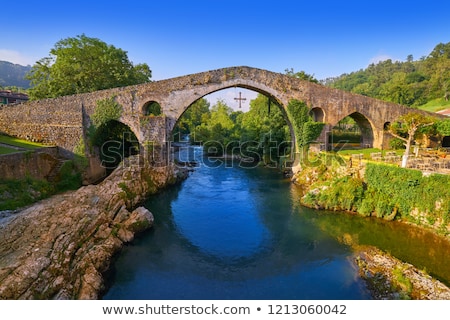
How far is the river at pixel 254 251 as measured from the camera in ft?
30.7

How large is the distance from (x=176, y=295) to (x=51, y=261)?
13.3 feet

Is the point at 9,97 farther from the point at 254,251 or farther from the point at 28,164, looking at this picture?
the point at 254,251

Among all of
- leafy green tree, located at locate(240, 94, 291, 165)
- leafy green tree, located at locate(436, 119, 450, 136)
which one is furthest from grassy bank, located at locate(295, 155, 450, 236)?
leafy green tree, located at locate(240, 94, 291, 165)

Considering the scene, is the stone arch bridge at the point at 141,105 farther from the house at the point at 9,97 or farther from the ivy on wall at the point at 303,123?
the house at the point at 9,97

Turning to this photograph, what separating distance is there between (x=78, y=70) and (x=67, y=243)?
18.7m

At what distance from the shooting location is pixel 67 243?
9.91m

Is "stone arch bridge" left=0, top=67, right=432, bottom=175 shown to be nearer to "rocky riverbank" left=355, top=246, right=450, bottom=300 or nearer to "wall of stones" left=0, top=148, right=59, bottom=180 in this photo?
"wall of stones" left=0, top=148, right=59, bottom=180

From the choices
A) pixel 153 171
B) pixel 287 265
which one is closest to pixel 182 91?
pixel 153 171

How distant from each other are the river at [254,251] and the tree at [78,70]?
13.2 meters

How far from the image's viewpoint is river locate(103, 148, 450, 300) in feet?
30.7

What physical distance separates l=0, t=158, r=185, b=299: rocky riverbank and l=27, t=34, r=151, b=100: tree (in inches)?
515

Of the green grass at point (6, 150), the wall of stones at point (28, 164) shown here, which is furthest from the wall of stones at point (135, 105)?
the green grass at point (6, 150)

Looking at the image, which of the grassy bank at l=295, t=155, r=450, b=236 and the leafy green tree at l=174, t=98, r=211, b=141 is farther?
the leafy green tree at l=174, t=98, r=211, b=141

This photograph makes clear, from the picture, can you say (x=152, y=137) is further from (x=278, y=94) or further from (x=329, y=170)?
(x=329, y=170)
